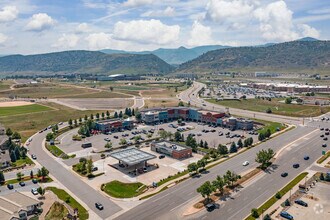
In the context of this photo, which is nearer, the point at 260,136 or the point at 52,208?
A: the point at 52,208

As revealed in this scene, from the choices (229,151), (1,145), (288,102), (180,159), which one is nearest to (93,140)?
(1,145)

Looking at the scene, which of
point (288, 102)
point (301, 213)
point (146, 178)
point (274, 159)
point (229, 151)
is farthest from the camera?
point (288, 102)

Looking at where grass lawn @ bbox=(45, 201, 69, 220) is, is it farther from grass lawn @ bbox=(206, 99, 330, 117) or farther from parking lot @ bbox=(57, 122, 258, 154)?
grass lawn @ bbox=(206, 99, 330, 117)

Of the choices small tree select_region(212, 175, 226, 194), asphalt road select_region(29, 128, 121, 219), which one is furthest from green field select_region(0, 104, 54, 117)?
small tree select_region(212, 175, 226, 194)

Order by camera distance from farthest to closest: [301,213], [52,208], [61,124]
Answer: [61,124]
[52,208]
[301,213]

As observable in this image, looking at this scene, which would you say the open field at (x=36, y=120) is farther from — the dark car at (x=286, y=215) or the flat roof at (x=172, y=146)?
the dark car at (x=286, y=215)

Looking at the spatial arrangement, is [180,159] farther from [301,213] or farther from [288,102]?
[288,102]
